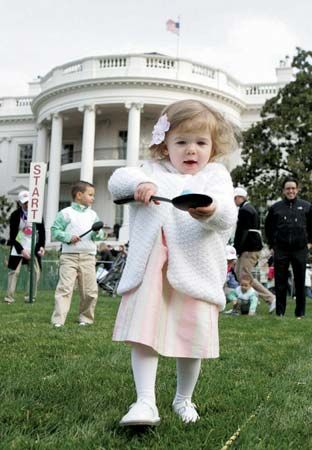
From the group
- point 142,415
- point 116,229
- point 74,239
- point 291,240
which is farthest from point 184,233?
point 116,229

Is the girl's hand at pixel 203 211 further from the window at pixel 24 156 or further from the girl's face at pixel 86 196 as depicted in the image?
the window at pixel 24 156

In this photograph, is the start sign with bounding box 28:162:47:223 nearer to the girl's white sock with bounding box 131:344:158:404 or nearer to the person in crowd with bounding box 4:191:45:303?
the person in crowd with bounding box 4:191:45:303

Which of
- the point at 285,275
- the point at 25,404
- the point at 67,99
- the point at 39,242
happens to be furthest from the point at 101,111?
the point at 25,404

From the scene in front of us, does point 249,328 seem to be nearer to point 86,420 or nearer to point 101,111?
point 86,420

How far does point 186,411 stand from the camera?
2623 mm

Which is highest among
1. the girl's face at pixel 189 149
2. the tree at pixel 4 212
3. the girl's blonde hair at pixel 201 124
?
the tree at pixel 4 212

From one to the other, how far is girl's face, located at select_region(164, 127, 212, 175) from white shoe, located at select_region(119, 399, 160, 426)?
3.23 ft

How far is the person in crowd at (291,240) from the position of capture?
8.55 meters

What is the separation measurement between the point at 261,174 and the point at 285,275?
52.3ft

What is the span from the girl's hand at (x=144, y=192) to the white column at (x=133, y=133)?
29.6m

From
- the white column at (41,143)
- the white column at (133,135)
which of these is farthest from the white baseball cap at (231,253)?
the white column at (41,143)

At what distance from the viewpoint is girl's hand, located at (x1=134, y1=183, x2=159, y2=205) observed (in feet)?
7.93

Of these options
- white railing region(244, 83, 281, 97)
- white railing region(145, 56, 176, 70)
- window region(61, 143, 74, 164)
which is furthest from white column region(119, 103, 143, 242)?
white railing region(244, 83, 281, 97)

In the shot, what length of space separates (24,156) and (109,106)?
873 centimetres
